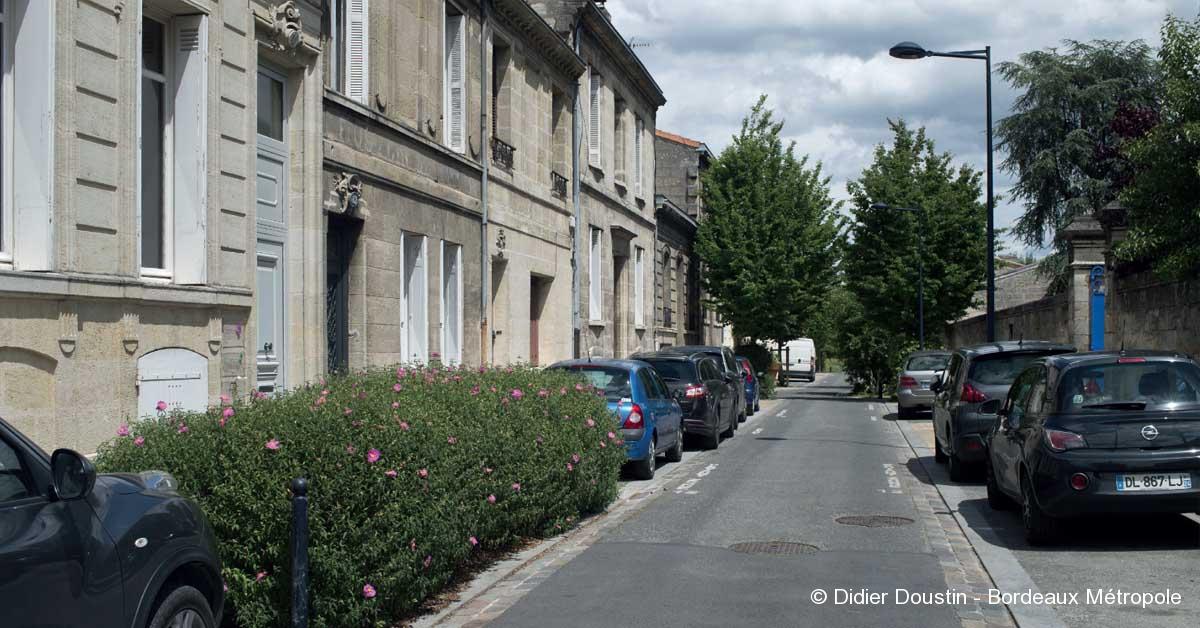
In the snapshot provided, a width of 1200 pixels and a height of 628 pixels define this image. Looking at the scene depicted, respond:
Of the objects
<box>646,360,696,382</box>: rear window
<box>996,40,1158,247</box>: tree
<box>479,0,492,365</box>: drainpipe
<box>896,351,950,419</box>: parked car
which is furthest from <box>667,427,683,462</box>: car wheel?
<box>996,40,1158,247</box>: tree

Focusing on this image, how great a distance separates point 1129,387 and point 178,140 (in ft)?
30.6

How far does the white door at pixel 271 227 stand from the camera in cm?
1451

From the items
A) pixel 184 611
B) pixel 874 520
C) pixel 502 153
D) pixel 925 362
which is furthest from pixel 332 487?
pixel 925 362

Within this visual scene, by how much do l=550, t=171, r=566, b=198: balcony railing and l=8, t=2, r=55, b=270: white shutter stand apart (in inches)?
713

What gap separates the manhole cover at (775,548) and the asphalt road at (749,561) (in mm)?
81

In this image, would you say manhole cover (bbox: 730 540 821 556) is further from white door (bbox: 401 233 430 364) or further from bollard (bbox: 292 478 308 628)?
white door (bbox: 401 233 430 364)

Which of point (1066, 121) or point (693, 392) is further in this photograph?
point (1066, 121)

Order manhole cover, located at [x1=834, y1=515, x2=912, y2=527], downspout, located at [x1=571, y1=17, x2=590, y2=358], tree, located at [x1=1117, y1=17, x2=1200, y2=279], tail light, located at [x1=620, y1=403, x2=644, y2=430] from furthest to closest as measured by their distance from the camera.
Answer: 1. downspout, located at [x1=571, y1=17, x2=590, y2=358]
2. tail light, located at [x1=620, y1=403, x2=644, y2=430]
3. tree, located at [x1=1117, y1=17, x2=1200, y2=279]
4. manhole cover, located at [x1=834, y1=515, x2=912, y2=527]

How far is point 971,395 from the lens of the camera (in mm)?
14141

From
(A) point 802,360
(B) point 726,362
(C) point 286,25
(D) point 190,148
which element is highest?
(C) point 286,25

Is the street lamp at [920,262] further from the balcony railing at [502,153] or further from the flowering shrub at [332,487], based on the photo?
the flowering shrub at [332,487]

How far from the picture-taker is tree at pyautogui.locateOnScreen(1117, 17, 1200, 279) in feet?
44.9

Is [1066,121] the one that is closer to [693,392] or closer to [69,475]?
[693,392]

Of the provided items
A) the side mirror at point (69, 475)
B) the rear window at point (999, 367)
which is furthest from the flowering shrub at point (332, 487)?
the rear window at point (999, 367)
